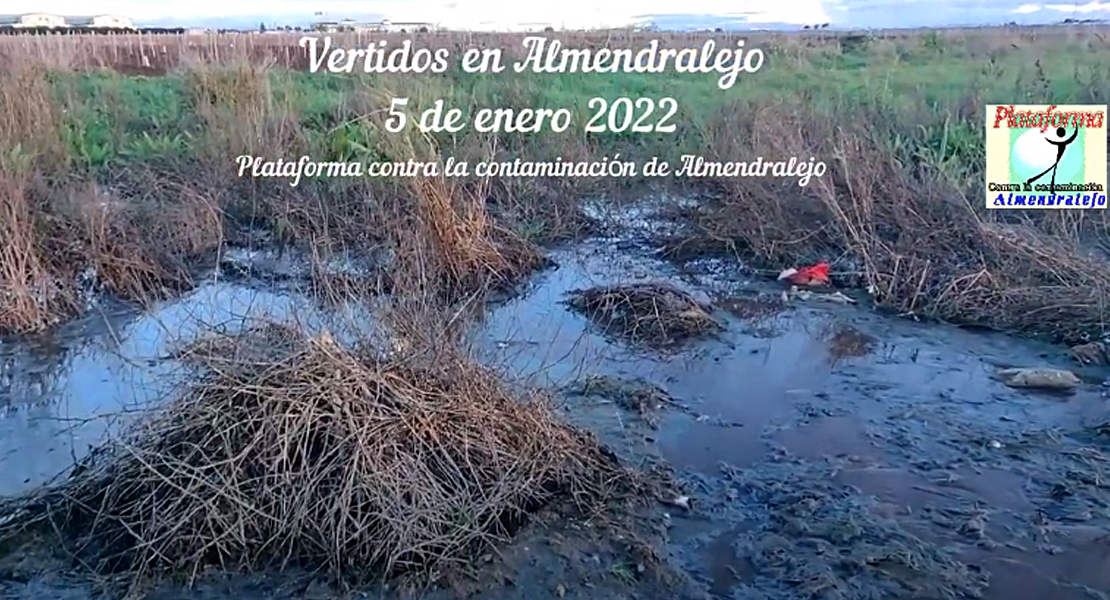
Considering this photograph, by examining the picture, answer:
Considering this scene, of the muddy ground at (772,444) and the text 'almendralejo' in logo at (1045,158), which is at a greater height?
the text 'almendralejo' in logo at (1045,158)

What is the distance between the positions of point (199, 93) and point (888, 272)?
7.13 metres

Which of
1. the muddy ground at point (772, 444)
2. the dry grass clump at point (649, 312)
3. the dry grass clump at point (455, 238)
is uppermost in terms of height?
the dry grass clump at point (455, 238)

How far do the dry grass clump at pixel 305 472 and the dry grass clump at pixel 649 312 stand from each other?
2111 millimetres

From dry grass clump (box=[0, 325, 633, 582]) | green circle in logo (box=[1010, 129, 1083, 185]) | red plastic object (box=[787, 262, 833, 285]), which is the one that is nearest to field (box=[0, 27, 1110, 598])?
dry grass clump (box=[0, 325, 633, 582])

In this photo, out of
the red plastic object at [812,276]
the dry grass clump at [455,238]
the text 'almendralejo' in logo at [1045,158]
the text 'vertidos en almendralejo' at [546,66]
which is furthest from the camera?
the text 'vertidos en almendralejo' at [546,66]

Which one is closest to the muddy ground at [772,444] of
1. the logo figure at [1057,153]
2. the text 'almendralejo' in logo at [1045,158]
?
the text 'almendralejo' in logo at [1045,158]

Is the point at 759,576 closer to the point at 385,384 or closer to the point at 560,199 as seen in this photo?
the point at 385,384

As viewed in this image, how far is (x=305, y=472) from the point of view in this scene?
322 centimetres

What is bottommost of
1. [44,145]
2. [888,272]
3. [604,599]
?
[604,599]

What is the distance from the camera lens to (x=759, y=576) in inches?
129

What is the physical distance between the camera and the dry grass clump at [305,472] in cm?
319

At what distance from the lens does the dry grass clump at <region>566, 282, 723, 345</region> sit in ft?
18.2

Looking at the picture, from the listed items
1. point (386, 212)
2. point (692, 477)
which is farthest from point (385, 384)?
point (386, 212)

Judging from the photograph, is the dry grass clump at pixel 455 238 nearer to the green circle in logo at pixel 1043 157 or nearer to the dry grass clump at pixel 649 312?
the dry grass clump at pixel 649 312
